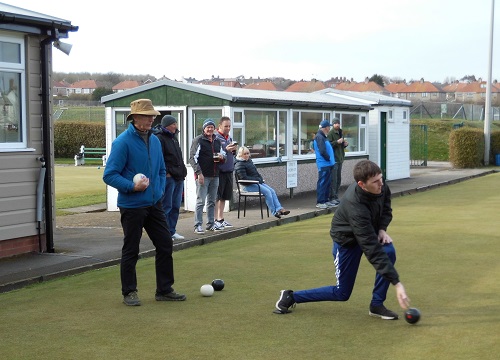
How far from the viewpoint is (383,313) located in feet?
24.2

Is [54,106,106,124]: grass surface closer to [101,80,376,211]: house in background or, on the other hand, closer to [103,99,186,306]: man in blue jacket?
[101,80,376,211]: house in background

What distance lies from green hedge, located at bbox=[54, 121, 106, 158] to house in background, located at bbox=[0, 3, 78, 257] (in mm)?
37483

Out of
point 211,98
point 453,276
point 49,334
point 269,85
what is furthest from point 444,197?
point 269,85

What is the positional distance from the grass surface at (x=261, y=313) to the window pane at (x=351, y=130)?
467 inches

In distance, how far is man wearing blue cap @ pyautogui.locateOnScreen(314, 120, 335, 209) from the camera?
18.0 m

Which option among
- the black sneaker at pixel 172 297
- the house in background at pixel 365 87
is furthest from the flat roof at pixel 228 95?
the house in background at pixel 365 87

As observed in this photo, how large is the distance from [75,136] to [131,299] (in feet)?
138

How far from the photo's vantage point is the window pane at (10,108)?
37.6 ft

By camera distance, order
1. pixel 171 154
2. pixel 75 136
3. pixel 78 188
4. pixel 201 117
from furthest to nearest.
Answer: pixel 75 136, pixel 78 188, pixel 201 117, pixel 171 154

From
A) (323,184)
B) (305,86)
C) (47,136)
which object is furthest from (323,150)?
(305,86)

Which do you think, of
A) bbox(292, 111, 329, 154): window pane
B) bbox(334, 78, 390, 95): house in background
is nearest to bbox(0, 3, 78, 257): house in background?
bbox(292, 111, 329, 154): window pane

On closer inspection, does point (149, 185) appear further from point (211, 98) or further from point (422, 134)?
point (422, 134)

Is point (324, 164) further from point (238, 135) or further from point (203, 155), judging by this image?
point (203, 155)

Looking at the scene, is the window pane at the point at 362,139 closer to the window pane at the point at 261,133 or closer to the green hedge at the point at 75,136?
the window pane at the point at 261,133
